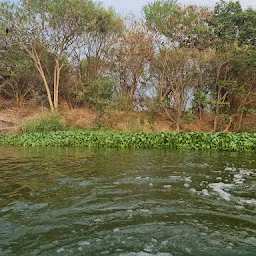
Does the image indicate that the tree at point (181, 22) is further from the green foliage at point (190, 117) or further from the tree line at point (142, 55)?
the green foliage at point (190, 117)

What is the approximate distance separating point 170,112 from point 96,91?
18.2ft

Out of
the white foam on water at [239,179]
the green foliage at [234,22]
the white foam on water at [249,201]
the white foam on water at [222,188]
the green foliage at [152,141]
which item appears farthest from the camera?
the green foliage at [234,22]

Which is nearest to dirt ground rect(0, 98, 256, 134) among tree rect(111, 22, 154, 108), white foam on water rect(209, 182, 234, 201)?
tree rect(111, 22, 154, 108)

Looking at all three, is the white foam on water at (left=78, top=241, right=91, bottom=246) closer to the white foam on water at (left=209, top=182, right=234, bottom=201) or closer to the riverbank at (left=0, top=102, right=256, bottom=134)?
the white foam on water at (left=209, top=182, right=234, bottom=201)

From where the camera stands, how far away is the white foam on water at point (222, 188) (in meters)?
4.86

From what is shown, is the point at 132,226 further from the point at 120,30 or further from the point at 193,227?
the point at 120,30

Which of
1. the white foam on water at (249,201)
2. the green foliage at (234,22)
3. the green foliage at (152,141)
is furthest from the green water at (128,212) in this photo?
the green foliage at (234,22)

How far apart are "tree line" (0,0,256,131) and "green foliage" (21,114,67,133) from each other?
2.55 m

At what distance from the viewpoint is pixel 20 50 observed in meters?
21.1

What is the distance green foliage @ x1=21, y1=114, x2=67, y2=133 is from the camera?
60.6 feet

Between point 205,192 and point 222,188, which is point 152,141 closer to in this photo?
point 222,188

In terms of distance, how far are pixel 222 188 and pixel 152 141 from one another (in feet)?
27.6

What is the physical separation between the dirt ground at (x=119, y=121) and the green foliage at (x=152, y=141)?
415 cm

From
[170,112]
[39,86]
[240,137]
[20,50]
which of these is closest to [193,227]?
[240,137]
